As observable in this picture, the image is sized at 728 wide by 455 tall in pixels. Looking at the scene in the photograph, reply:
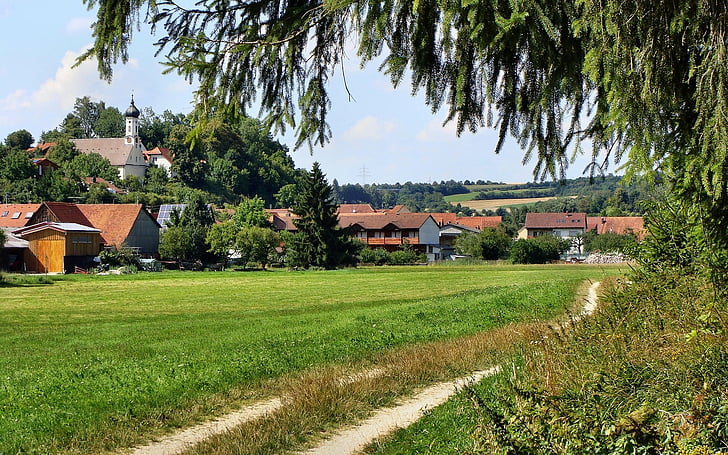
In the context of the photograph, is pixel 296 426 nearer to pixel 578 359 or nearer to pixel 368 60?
pixel 578 359

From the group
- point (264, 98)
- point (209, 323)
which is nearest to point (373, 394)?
point (264, 98)

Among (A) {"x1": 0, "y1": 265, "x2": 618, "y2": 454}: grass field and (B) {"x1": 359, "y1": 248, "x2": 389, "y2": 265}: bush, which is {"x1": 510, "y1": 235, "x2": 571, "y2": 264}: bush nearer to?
(B) {"x1": 359, "y1": 248, "x2": 389, "y2": 265}: bush

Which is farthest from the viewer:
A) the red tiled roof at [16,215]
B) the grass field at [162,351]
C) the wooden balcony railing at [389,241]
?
the wooden balcony railing at [389,241]

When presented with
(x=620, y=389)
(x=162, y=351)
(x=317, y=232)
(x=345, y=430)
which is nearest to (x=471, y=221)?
(x=317, y=232)

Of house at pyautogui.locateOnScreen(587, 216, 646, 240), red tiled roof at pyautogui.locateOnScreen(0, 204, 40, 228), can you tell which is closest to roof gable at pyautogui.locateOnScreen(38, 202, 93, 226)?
red tiled roof at pyautogui.locateOnScreen(0, 204, 40, 228)

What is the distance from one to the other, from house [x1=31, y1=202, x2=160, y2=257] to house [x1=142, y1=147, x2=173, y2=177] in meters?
66.6

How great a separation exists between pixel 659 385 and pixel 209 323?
1600 centimetres

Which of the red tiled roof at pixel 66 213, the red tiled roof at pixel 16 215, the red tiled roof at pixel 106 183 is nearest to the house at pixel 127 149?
the red tiled roof at pixel 106 183

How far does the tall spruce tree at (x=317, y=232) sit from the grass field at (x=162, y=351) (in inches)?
1500

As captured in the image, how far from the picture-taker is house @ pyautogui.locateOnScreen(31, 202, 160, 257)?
244 ft

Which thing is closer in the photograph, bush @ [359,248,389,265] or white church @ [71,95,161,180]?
bush @ [359,248,389,265]

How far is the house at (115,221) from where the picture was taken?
244 feet

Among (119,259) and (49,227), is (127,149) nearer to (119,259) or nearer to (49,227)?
(49,227)

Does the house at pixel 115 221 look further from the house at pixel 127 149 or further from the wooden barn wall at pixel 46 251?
the house at pixel 127 149
